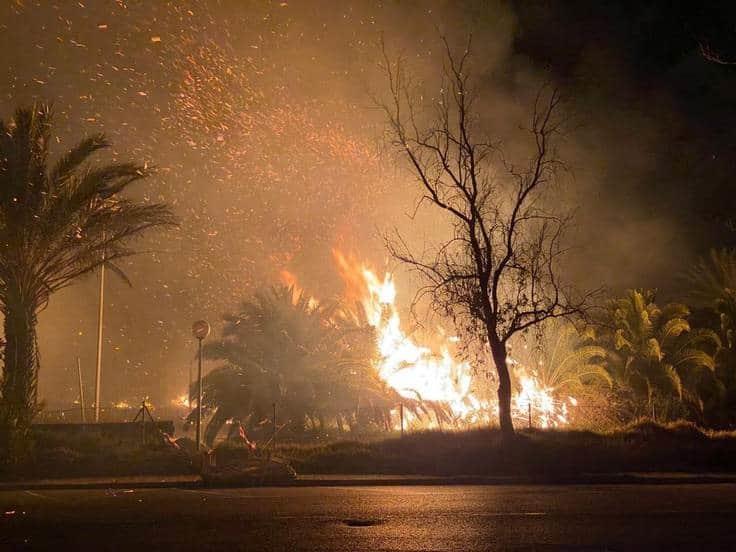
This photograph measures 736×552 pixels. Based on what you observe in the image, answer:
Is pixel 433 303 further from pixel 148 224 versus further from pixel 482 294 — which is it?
pixel 148 224

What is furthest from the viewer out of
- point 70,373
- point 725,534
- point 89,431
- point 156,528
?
point 70,373

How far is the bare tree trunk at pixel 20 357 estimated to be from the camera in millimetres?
18219

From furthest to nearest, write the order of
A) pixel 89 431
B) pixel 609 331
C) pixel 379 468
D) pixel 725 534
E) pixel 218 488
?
pixel 609 331
pixel 89 431
pixel 379 468
pixel 218 488
pixel 725 534

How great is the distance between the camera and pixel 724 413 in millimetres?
31516

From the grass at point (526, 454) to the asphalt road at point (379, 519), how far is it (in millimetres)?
2652

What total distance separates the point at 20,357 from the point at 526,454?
1300cm

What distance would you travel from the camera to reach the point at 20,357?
60.6 feet

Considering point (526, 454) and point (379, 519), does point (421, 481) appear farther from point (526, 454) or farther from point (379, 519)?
point (379, 519)

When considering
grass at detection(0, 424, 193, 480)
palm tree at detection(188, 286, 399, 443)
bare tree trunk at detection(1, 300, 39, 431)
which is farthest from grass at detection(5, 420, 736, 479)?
palm tree at detection(188, 286, 399, 443)

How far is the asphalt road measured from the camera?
8453mm

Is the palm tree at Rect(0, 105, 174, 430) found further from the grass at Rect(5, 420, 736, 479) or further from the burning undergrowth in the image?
the burning undergrowth

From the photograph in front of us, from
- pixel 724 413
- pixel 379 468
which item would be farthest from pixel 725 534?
pixel 724 413

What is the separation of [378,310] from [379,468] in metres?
18.9

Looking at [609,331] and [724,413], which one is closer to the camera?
[724,413]
